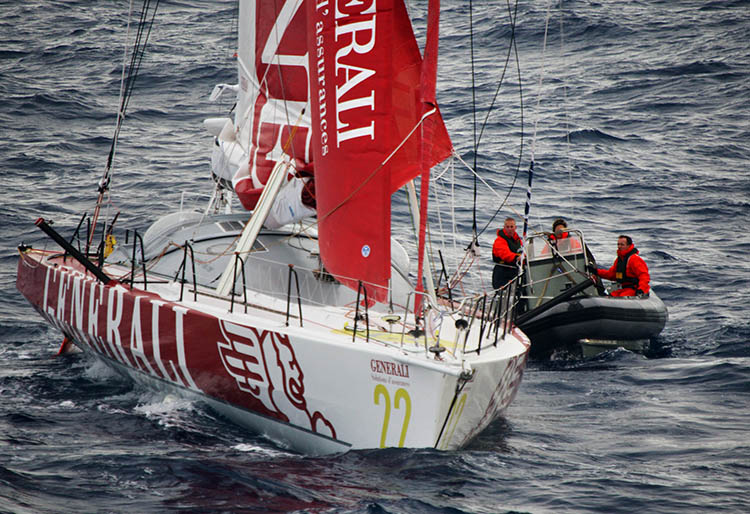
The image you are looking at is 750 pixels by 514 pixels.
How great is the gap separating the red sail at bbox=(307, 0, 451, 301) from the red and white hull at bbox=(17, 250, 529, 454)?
752 mm

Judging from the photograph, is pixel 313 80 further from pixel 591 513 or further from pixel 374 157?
pixel 591 513

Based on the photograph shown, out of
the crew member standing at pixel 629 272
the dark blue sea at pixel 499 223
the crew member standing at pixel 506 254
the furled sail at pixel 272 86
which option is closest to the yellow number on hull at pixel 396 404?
the dark blue sea at pixel 499 223

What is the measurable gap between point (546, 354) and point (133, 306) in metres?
5.41

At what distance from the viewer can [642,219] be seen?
16.6 meters

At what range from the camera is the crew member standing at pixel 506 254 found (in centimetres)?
1134

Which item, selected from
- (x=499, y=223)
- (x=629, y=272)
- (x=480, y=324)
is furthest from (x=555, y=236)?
(x=499, y=223)

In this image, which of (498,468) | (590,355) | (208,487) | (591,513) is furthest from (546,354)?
(208,487)

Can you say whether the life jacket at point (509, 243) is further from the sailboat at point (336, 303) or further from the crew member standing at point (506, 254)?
the sailboat at point (336, 303)

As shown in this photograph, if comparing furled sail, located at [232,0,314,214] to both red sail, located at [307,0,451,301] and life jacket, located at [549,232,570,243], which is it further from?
life jacket, located at [549,232,570,243]

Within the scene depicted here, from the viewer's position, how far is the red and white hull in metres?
6.73

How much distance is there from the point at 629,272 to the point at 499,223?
5353 mm

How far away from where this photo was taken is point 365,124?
7414 millimetres

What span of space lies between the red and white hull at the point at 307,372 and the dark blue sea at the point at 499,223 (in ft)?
0.79

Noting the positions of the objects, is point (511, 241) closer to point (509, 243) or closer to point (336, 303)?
point (509, 243)
